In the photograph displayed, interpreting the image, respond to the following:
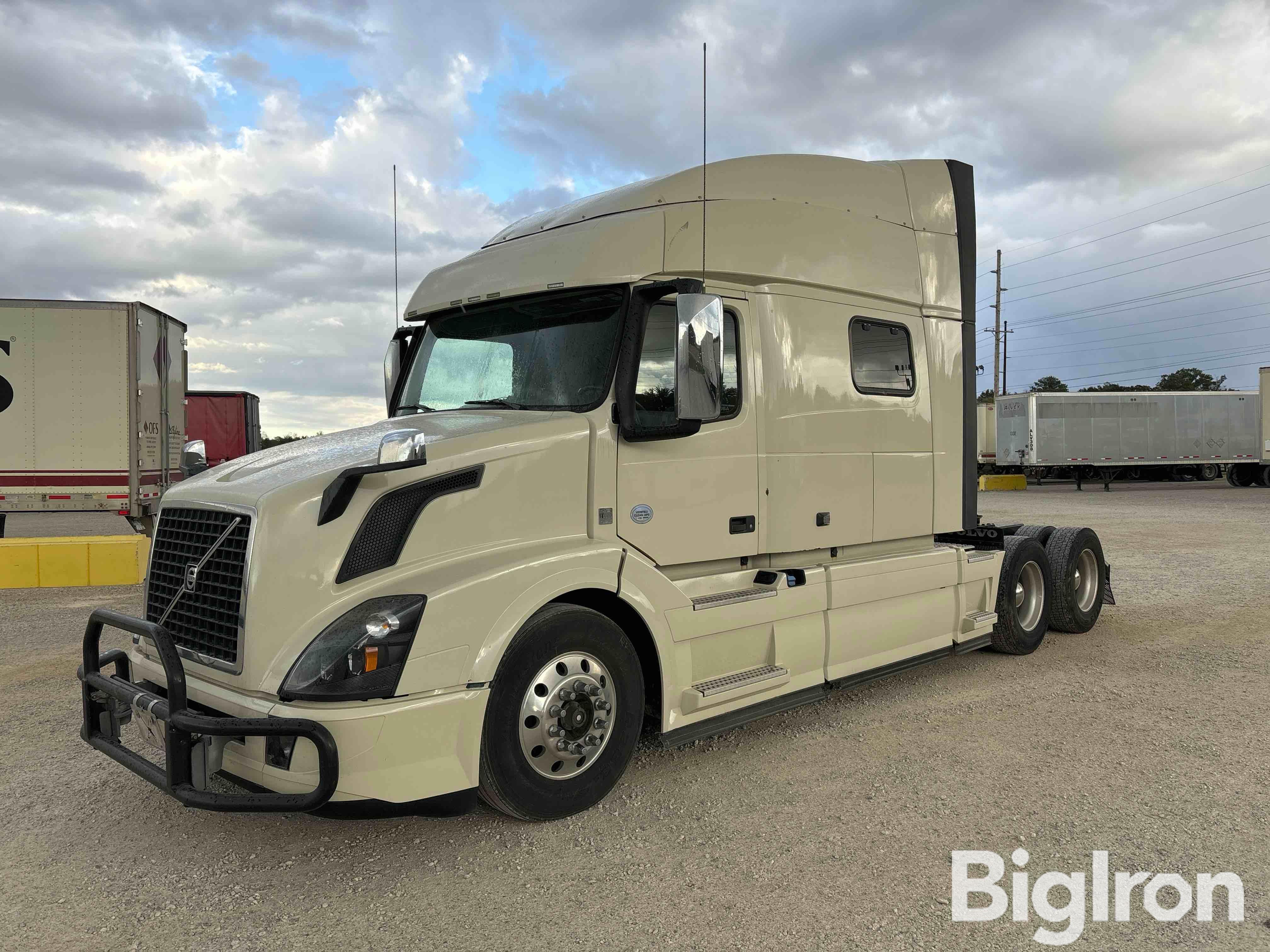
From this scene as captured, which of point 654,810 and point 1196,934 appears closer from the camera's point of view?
point 1196,934

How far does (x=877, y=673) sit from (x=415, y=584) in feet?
10.8

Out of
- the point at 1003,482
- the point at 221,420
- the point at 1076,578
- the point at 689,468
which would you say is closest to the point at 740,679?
the point at 689,468

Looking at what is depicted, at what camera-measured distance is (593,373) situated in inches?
170

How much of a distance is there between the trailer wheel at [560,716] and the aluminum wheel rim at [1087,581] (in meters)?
5.35

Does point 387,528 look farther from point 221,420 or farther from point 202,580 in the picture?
point 221,420

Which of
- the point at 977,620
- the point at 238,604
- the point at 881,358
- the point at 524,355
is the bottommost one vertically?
the point at 977,620

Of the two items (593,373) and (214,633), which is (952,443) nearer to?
(593,373)

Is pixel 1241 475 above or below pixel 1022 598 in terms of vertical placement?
above

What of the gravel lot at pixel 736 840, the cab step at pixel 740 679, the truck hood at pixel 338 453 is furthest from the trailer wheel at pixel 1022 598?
the truck hood at pixel 338 453

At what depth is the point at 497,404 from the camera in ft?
15.0

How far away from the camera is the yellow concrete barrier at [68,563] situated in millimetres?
10484

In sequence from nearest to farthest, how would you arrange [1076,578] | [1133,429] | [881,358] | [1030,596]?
[881,358] → [1030,596] → [1076,578] → [1133,429]

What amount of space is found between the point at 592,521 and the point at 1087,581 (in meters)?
5.67

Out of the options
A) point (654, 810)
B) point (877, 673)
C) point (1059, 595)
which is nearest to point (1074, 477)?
point (1059, 595)
